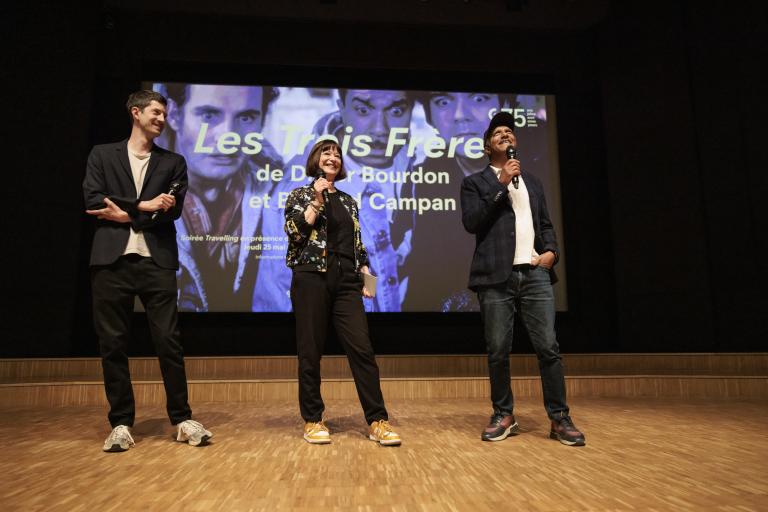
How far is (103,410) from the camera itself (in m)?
2.84

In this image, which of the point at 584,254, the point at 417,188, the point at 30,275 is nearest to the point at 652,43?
the point at 584,254

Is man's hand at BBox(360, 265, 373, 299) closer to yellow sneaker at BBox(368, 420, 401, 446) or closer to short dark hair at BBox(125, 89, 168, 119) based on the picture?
yellow sneaker at BBox(368, 420, 401, 446)

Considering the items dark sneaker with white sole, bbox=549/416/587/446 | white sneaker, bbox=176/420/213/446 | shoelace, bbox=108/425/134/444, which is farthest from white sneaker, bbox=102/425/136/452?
dark sneaker with white sole, bbox=549/416/587/446

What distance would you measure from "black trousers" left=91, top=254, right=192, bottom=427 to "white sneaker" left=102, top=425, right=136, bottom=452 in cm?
6

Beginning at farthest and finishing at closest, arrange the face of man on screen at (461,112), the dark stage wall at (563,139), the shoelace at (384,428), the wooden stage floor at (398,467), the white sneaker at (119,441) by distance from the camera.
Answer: the face of man on screen at (461,112), the dark stage wall at (563,139), the shoelace at (384,428), the white sneaker at (119,441), the wooden stage floor at (398,467)

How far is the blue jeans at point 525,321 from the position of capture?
81.0 inches

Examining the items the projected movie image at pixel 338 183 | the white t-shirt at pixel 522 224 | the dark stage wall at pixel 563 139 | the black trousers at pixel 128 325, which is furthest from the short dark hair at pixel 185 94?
the white t-shirt at pixel 522 224

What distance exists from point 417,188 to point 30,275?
3.61m

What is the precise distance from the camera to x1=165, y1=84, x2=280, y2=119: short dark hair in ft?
15.2

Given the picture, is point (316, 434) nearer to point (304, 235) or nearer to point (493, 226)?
point (304, 235)

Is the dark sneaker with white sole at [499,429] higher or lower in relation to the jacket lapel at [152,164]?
lower

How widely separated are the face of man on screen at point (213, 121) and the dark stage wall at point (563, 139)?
32 centimetres

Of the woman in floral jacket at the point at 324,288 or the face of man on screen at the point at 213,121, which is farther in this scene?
the face of man on screen at the point at 213,121

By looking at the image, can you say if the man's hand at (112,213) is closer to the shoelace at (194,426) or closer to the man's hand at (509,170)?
the shoelace at (194,426)
